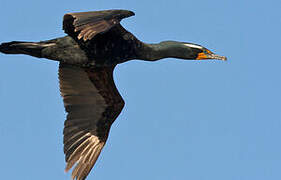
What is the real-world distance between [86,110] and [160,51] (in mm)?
1933

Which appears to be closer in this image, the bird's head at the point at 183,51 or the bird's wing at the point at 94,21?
the bird's wing at the point at 94,21

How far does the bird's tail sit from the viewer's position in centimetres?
995

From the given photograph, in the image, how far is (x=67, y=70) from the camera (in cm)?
1104

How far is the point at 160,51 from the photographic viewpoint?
34.4 feet

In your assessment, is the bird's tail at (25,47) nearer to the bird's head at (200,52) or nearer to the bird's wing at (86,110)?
the bird's wing at (86,110)

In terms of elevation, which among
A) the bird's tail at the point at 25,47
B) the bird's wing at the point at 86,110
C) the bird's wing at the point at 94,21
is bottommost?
the bird's wing at the point at 86,110

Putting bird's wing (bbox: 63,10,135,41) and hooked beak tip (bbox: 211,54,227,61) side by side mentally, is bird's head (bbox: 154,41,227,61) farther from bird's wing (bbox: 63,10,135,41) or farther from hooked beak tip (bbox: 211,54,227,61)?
bird's wing (bbox: 63,10,135,41)

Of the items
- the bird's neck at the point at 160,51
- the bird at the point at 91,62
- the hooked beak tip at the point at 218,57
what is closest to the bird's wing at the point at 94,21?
the bird at the point at 91,62

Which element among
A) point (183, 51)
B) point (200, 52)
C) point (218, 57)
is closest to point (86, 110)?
point (183, 51)

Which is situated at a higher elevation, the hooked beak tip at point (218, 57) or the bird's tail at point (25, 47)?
the bird's tail at point (25, 47)

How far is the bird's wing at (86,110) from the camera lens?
35.9 ft

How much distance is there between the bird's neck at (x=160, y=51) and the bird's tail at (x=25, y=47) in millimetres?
1524

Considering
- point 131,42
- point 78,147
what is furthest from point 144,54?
point 78,147

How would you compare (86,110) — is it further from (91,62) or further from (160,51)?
(160,51)
